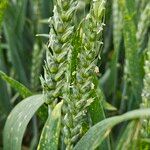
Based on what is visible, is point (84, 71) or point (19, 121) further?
point (19, 121)

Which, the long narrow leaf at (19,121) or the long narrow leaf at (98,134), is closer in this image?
the long narrow leaf at (98,134)

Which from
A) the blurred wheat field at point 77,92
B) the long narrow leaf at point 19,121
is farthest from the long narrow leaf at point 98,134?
the long narrow leaf at point 19,121

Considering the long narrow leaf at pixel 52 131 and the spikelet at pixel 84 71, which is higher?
the spikelet at pixel 84 71

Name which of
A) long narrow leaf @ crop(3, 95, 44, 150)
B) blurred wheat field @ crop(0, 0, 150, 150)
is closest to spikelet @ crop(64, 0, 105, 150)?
blurred wheat field @ crop(0, 0, 150, 150)

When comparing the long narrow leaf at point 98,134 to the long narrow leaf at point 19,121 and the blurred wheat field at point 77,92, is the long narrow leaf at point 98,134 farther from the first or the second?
the long narrow leaf at point 19,121

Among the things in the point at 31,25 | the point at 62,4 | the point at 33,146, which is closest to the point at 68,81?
the point at 62,4

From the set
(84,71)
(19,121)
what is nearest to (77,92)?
(84,71)

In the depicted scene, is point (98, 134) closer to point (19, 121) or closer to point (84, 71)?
point (84, 71)

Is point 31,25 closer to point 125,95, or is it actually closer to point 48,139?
point 125,95
